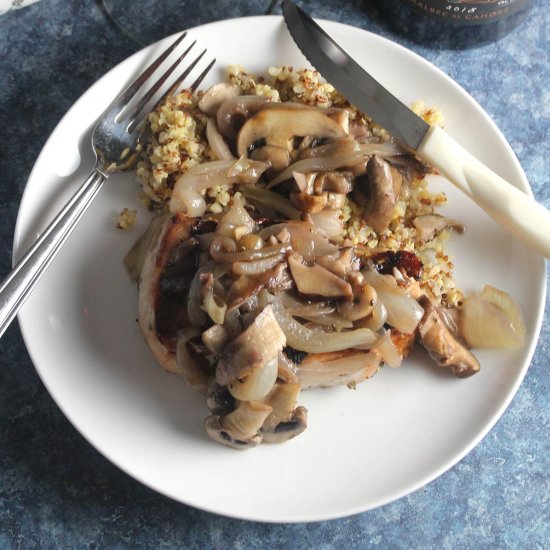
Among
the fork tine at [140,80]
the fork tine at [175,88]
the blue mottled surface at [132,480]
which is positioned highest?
the fork tine at [140,80]

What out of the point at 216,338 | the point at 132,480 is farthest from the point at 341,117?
the point at 132,480

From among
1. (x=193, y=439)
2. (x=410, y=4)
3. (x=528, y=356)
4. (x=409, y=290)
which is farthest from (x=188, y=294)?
(x=410, y=4)

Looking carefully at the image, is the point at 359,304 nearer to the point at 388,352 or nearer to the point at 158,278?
the point at 388,352

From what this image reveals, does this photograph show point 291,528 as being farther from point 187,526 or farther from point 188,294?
point 188,294

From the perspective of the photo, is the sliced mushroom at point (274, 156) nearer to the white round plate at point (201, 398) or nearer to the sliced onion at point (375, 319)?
the white round plate at point (201, 398)

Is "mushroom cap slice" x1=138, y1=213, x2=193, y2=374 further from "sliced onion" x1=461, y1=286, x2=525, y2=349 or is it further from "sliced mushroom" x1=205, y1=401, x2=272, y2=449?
"sliced onion" x1=461, y1=286, x2=525, y2=349

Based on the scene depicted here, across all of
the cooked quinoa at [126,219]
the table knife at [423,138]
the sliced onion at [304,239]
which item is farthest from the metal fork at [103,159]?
the sliced onion at [304,239]

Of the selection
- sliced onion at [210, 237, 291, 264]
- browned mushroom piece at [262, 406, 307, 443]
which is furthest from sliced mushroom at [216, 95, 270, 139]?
browned mushroom piece at [262, 406, 307, 443]
